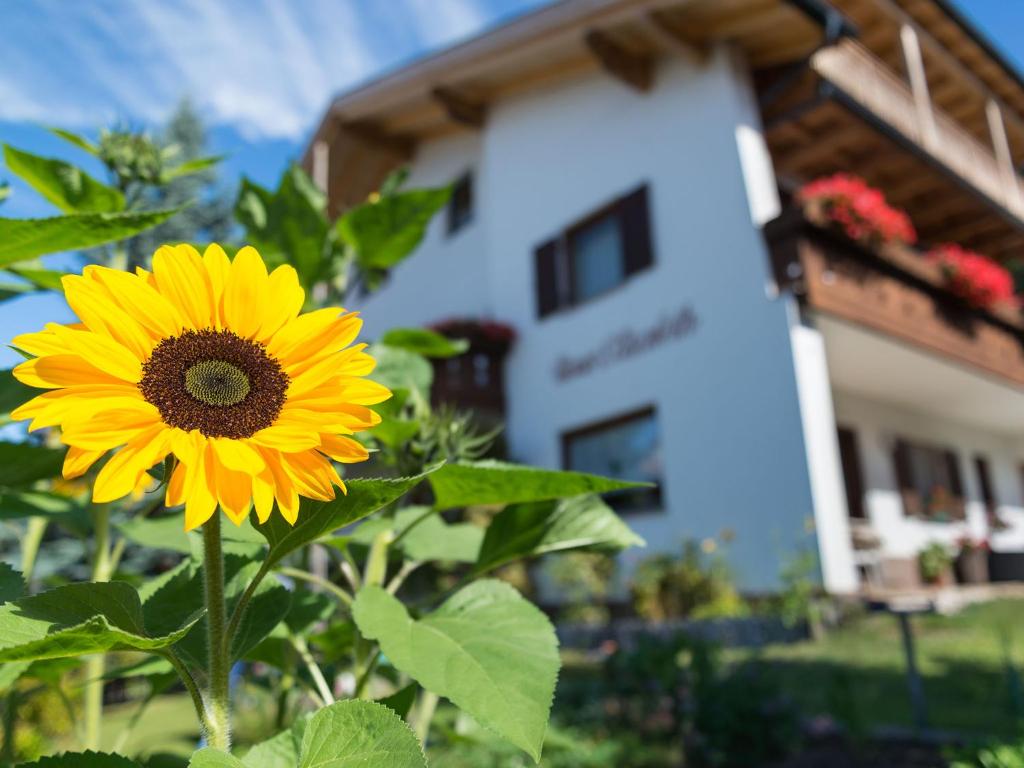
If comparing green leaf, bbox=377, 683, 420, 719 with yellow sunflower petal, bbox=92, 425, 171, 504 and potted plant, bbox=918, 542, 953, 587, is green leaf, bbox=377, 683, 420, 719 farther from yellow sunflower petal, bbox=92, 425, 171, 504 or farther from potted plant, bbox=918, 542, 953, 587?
potted plant, bbox=918, 542, 953, 587

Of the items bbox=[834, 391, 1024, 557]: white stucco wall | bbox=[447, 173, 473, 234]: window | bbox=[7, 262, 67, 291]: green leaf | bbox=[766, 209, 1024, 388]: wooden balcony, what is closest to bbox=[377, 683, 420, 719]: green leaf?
bbox=[7, 262, 67, 291]: green leaf

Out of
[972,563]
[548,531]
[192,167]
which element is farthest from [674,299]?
[548,531]

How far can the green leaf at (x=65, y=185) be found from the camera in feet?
3.26

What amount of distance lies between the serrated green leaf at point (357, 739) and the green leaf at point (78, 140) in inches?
35.7

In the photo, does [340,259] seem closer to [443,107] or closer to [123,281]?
[123,281]

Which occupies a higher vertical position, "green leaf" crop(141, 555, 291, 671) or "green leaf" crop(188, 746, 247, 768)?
"green leaf" crop(141, 555, 291, 671)

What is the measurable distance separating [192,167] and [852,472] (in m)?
11.4

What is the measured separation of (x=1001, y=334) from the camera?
11016 mm

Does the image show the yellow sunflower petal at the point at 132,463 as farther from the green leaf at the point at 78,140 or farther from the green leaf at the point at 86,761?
the green leaf at the point at 78,140

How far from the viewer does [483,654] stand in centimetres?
73

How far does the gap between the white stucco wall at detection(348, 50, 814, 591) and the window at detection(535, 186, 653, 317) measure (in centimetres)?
18

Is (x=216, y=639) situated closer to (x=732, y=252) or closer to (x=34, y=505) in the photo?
(x=34, y=505)

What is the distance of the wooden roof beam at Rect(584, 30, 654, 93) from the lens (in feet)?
31.4

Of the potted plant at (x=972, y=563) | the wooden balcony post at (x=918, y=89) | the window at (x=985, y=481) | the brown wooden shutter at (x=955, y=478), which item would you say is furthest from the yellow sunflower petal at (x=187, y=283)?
the window at (x=985, y=481)
